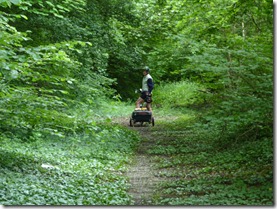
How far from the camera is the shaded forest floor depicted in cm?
657

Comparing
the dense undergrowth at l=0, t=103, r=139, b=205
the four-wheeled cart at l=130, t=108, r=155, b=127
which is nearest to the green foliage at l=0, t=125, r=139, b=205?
the dense undergrowth at l=0, t=103, r=139, b=205

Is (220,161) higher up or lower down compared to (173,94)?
lower down

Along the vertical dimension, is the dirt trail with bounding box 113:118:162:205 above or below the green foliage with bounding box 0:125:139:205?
below

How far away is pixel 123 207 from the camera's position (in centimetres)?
620

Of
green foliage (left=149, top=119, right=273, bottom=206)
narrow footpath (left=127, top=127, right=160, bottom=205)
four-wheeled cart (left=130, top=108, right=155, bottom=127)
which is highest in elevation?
four-wheeled cart (left=130, top=108, right=155, bottom=127)

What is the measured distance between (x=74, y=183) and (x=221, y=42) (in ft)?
15.5

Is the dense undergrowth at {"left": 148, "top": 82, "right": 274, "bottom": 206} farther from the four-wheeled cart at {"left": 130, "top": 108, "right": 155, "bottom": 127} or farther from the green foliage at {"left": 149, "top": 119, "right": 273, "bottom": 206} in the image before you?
the four-wheeled cart at {"left": 130, "top": 108, "right": 155, "bottom": 127}

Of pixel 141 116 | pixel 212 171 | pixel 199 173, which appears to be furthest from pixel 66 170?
pixel 141 116

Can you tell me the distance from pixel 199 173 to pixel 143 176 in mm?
941

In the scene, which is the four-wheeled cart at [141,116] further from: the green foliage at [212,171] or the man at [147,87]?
the green foliage at [212,171]

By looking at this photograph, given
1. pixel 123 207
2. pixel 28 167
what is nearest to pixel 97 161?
pixel 28 167

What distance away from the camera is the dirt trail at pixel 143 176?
7005mm

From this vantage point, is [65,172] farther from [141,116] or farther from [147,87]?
[147,87]

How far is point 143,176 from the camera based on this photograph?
28.6 feet
